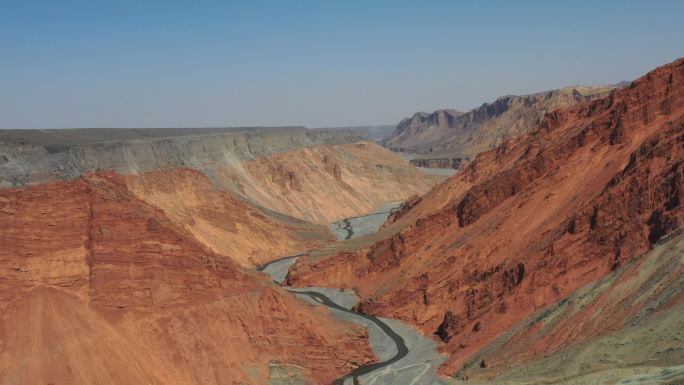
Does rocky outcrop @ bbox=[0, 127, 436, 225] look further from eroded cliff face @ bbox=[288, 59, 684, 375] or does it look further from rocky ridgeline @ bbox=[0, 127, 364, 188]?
eroded cliff face @ bbox=[288, 59, 684, 375]

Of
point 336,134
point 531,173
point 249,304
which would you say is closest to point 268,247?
point 531,173

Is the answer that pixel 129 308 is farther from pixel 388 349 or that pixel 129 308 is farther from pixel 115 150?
pixel 115 150

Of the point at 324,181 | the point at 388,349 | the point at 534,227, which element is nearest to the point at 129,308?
the point at 388,349

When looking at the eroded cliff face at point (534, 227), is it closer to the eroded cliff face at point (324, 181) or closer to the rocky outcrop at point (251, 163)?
the rocky outcrop at point (251, 163)

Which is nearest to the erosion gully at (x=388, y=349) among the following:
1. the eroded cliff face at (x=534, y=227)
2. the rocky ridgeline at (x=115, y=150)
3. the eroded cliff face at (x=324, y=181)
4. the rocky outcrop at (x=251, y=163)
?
the eroded cliff face at (x=534, y=227)

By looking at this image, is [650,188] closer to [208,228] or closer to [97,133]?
[208,228]

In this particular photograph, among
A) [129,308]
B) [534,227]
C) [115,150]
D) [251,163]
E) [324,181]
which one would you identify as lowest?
[129,308]
